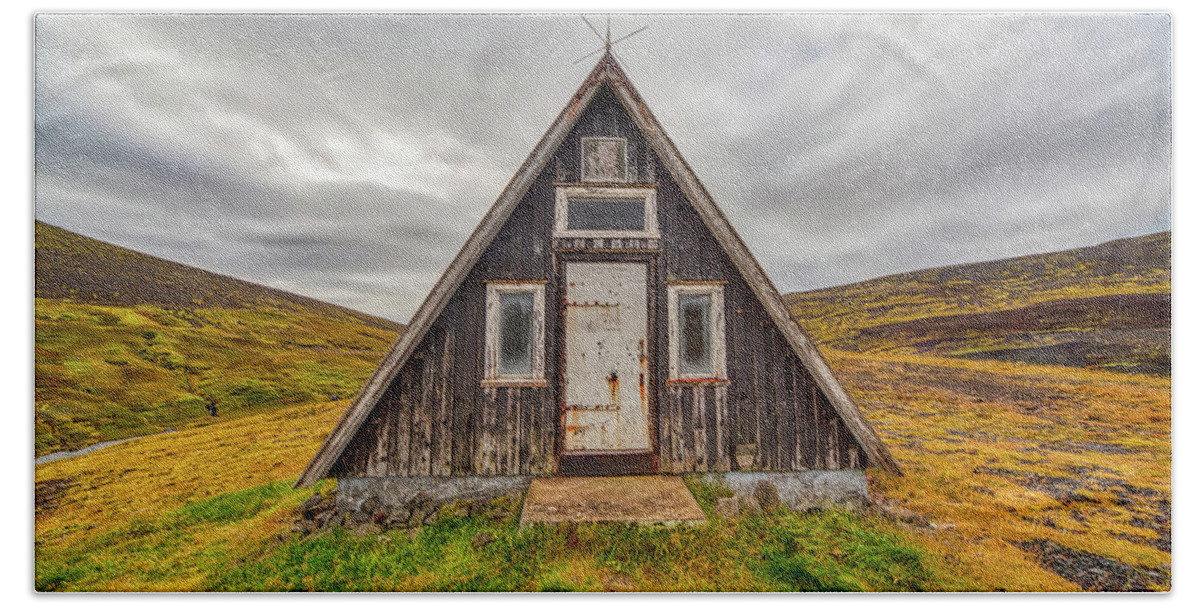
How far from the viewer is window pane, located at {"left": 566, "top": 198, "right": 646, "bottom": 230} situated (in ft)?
15.6

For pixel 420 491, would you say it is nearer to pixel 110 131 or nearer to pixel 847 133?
pixel 110 131

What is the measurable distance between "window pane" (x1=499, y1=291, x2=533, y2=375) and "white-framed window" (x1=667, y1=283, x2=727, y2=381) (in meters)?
1.59

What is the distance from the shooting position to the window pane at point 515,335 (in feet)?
15.0

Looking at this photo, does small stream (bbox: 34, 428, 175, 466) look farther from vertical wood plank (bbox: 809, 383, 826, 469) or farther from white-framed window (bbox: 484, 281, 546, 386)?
vertical wood plank (bbox: 809, 383, 826, 469)

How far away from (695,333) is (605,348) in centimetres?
105

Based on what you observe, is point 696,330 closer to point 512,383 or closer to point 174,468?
point 512,383

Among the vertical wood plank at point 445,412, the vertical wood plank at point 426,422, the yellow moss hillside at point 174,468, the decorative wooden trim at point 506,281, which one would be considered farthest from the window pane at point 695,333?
the yellow moss hillside at point 174,468

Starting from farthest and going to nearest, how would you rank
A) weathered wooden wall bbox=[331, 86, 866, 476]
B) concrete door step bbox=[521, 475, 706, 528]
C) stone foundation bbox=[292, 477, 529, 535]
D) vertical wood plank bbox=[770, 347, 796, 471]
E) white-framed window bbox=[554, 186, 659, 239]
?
white-framed window bbox=[554, 186, 659, 239] < vertical wood plank bbox=[770, 347, 796, 471] < weathered wooden wall bbox=[331, 86, 866, 476] < stone foundation bbox=[292, 477, 529, 535] < concrete door step bbox=[521, 475, 706, 528]

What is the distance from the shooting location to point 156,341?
475 centimetres

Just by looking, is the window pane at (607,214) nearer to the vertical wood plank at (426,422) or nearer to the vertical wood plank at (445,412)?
the vertical wood plank at (445,412)

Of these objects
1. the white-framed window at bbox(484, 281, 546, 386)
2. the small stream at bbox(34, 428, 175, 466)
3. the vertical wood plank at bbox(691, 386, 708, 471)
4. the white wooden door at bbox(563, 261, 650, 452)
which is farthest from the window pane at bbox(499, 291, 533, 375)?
the small stream at bbox(34, 428, 175, 466)

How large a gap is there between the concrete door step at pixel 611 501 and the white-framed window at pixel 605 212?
2.68 metres

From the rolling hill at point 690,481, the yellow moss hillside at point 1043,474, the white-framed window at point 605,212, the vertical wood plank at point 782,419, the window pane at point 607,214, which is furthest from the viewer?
the window pane at point 607,214

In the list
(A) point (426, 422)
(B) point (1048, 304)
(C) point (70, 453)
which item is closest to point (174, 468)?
(C) point (70, 453)
